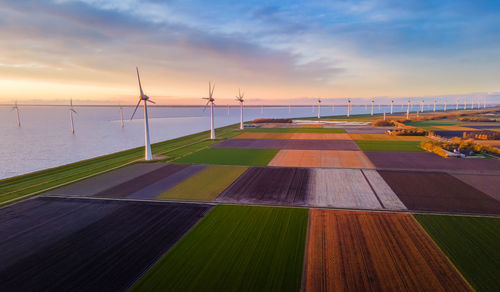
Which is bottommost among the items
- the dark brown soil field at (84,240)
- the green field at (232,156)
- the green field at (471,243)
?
the dark brown soil field at (84,240)

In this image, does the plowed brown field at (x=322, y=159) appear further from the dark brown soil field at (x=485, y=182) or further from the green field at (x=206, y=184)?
the dark brown soil field at (x=485, y=182)

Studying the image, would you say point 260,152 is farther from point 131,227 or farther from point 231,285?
point 231,285

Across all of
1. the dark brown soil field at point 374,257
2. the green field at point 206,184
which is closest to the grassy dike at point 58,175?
the green field at point 206,184

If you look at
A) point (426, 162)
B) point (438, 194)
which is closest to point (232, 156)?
point (438, 194)

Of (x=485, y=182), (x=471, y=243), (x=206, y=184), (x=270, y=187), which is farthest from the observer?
(x=206, y=184)

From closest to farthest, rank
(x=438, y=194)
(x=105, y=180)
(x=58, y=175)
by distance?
1. (x=438, y=194)
2. (x=105, y=180)
3. (x=58, y=175)

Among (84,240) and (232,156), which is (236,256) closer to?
(84,240)

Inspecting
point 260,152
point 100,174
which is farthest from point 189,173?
point 260,152
